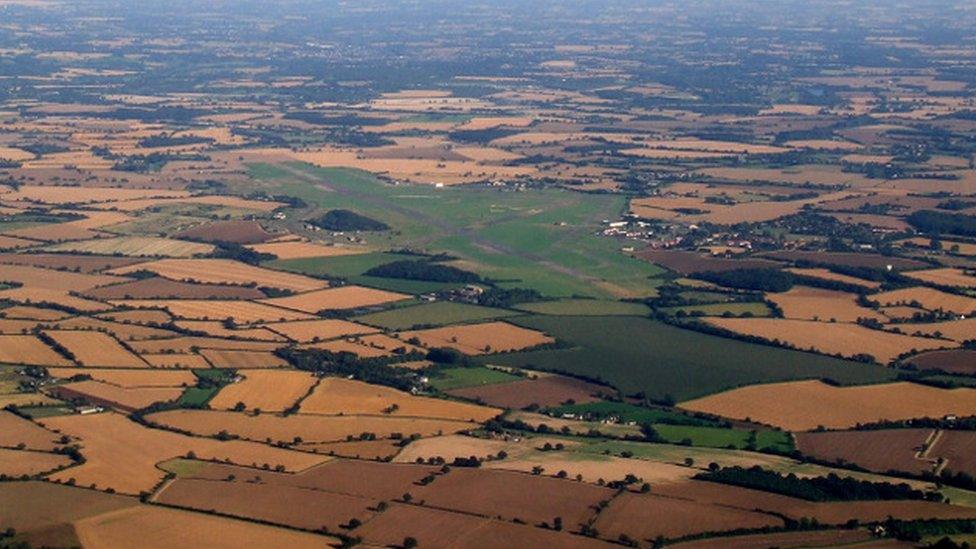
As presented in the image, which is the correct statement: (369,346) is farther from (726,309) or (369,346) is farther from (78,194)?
(78,194)

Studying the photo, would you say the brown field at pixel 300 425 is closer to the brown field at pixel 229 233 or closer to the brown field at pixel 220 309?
the brown field at pixel 220 309

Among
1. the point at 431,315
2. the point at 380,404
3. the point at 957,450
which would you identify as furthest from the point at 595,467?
the point at 431,315

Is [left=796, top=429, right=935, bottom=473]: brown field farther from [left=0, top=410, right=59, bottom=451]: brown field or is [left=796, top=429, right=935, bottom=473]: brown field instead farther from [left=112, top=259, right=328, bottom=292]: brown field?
[left=112, top=259, right=328, bottom=292]: brown field

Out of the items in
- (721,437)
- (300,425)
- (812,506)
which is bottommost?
Result: (300,425)

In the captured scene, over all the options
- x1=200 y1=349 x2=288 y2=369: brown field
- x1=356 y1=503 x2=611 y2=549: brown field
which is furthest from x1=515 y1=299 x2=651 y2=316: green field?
x1=356 y1=503 x2=611 y2=549: brown field

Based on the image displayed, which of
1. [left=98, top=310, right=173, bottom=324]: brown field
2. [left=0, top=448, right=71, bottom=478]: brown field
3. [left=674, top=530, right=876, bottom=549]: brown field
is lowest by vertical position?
[left=98, top=310, right=173, bottom=324]: brown field

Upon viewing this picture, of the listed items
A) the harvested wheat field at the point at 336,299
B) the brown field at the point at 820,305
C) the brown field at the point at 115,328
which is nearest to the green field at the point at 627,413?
the brown field at the point at 820,305
